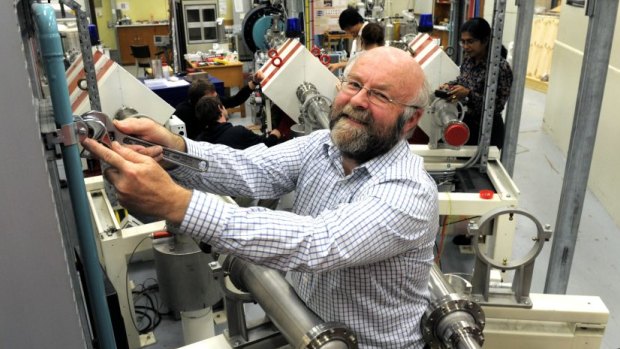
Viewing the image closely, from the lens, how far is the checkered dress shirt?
0.93m

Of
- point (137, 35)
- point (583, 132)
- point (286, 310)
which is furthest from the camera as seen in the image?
point (137, 35)

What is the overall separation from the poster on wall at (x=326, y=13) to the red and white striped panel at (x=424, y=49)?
3.18 meters

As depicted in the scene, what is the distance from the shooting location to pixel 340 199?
1.31 meters

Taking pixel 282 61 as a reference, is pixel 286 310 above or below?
below

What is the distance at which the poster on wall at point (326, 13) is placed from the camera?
19.5 ft

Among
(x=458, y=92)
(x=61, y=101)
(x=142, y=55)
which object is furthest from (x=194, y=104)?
(x=142, y=55)

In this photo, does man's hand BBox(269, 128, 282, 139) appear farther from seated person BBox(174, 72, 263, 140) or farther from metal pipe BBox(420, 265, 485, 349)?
metal pipe BBox(420, 265, 485, 349)

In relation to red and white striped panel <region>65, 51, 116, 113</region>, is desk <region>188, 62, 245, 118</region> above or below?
below

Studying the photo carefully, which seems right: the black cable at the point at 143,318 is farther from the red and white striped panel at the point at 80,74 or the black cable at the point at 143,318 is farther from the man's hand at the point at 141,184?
the man's hand at the point at 141,184

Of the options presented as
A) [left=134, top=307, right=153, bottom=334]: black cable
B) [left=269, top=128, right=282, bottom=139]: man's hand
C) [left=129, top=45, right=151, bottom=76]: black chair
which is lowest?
[left=134, top=307, right=153, bottom=334]: black cable

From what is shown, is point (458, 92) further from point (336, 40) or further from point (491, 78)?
point (336, 40)

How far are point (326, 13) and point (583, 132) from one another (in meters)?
4.38

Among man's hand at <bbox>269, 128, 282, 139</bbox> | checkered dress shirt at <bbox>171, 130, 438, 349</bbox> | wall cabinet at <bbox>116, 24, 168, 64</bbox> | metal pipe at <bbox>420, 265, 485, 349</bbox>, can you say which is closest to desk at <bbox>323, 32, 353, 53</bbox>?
man's hand at <bbox>269, 128, 282, 139</bbox>

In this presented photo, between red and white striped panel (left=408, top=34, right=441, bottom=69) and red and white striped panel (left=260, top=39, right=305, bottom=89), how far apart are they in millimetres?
778
